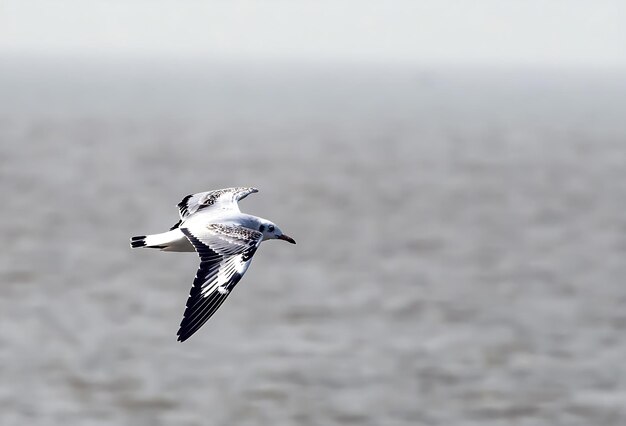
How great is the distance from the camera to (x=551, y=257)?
162ft

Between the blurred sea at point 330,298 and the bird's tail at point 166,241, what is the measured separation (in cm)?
1551

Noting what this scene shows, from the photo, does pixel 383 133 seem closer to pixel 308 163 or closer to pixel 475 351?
pixel 308 163

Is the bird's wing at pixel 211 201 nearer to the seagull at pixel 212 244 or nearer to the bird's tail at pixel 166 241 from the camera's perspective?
the seagull at pixel 212 244

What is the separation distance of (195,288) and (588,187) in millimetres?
60156

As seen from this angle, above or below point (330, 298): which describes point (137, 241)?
below

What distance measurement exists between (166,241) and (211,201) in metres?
1.92

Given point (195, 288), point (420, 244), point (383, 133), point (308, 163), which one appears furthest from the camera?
point (383, 133)

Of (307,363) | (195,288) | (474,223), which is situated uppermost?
(474,223)

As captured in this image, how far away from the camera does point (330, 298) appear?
4206 cm

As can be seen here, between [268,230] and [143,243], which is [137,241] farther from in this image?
[268,230]

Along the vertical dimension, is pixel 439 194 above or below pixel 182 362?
above

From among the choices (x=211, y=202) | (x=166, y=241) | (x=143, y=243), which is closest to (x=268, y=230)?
(x=166, y=241)

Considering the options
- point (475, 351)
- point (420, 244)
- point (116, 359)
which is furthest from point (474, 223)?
point (116, 359)

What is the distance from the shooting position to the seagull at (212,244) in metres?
14.4
